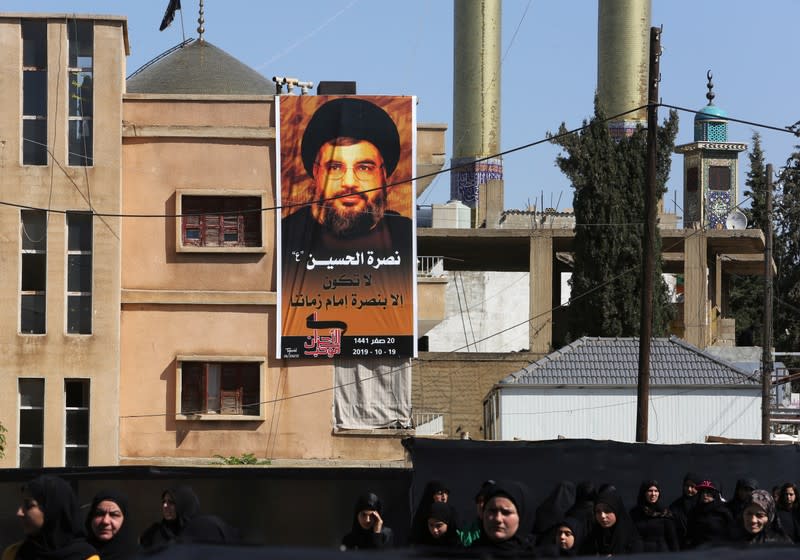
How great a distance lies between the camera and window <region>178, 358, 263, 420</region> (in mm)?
24328

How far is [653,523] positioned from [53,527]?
508 cm

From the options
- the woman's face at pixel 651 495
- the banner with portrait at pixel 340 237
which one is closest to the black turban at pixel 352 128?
the banner with portrait at pixel 340 237

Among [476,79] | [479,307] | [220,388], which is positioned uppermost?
[476,79]

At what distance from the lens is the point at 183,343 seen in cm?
2433

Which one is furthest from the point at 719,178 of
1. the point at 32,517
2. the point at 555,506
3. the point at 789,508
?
the point at 32,517

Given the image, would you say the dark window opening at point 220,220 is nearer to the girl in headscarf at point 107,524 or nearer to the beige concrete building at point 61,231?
A: the beige concrete building at point 61,231

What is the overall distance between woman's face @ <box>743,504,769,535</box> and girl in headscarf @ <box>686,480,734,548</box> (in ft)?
5.37

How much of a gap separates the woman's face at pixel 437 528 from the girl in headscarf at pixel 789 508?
279 centimetres

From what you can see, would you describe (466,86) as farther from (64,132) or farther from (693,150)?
(64,132)

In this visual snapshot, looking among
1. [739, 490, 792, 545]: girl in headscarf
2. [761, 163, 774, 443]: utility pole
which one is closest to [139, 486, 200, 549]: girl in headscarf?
[739, 490, 792, 545]: girl in headscarf

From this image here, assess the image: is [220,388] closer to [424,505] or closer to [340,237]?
[340,237]

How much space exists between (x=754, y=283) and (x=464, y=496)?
48.7m

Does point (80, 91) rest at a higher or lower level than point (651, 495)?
higher

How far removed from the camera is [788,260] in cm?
5700
